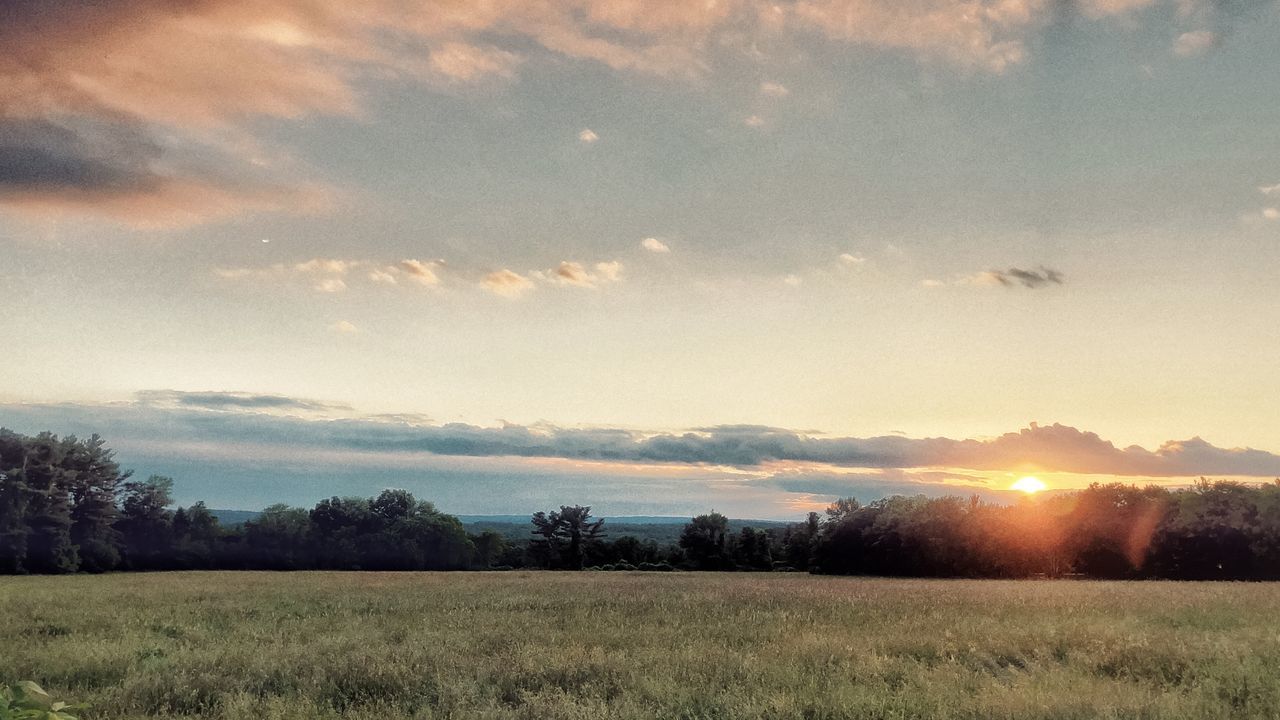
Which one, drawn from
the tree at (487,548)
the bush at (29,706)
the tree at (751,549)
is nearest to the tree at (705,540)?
the tree at (751,549)

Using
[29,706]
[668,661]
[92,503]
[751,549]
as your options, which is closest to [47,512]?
[92,503]

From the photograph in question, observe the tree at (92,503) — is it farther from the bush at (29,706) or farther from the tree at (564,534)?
the bush at (29,706)

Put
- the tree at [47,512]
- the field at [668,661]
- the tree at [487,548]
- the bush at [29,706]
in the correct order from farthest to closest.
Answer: the tree at [487,548] → the tree at [47,512] → the field at [668,661] → the bush at [29,706]

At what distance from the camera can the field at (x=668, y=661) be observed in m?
8.35

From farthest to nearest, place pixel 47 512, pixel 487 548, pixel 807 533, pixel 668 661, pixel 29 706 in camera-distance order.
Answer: pixel 487 548
pixel 807 533
pixel 47 512
pixel 668 661
pixel 29 706

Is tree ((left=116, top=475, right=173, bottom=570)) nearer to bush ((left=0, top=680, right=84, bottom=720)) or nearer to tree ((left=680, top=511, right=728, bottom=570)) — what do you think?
tree ((left=680, top=511, right=728, bottom=570))

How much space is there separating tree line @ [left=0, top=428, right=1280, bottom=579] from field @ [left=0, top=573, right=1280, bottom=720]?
137 ft

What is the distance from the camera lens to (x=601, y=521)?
94688mm

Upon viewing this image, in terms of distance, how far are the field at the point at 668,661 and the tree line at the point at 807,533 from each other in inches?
1647

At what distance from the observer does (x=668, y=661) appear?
35.6 feet

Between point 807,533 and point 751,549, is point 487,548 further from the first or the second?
point 807,533

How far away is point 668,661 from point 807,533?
74.6 metres

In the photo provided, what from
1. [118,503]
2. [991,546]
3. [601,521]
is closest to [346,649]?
[991,546]

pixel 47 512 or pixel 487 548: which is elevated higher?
pixel 47 512
